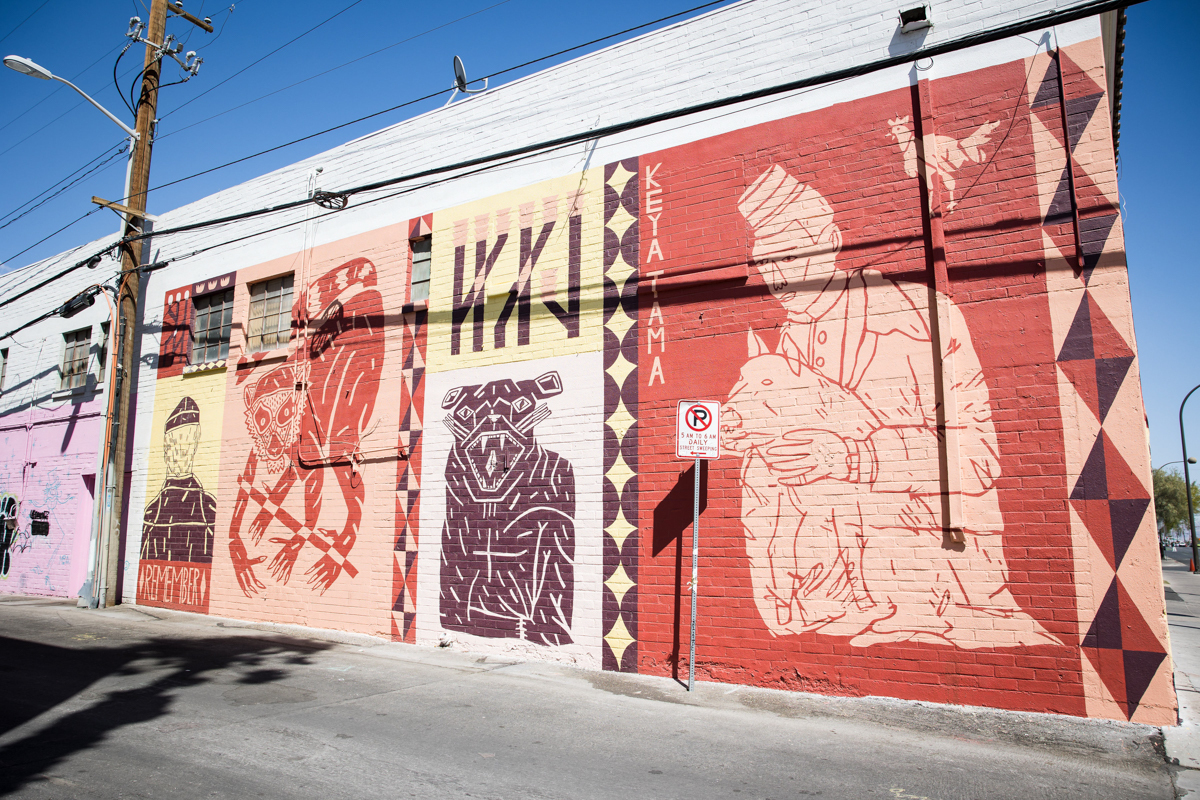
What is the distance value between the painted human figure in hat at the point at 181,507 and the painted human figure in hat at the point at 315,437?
865 mm

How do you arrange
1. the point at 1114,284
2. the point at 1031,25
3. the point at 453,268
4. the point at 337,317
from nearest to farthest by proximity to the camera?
1. the point at 1031,25
2. the point at 1114,284
3. the point at 453,268
4. the point at 337,317

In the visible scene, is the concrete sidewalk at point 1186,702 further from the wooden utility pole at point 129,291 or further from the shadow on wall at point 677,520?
the wooden utility pole at point 129,291

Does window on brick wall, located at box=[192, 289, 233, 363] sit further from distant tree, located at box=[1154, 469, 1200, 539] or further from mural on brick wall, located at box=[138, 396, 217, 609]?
distant tree, located at box=[1154, 469, 1200, 539]

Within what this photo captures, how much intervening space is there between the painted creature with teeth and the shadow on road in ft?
6.97

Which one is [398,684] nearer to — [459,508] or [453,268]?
[459,508]

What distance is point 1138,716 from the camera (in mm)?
5934

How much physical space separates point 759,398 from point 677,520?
159 cm

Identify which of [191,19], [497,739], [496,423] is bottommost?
[497,739]

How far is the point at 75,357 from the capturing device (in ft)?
52.4

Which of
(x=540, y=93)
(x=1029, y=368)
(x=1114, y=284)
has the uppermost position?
(x=540, y=93)

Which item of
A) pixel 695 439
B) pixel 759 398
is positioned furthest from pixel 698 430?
pixel 759 398

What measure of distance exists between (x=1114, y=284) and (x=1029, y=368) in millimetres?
955

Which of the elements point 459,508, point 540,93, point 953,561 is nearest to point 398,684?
point 459,508

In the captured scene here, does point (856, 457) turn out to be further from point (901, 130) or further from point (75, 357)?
point (75, 357)
